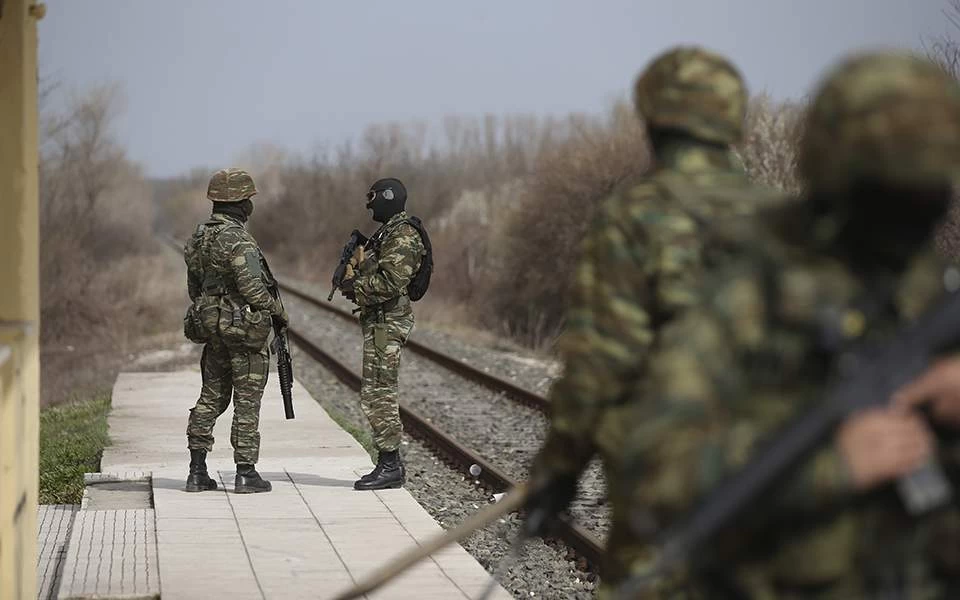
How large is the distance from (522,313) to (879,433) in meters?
30.5

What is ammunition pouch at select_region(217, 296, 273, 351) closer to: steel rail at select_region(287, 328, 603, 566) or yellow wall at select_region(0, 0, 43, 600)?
steel rail at select_region(287, 328, 603, 566)

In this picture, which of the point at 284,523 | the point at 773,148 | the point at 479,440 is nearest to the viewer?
the point at 284,523

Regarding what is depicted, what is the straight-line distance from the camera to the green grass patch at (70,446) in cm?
1148

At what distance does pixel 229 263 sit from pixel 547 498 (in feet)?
20.4

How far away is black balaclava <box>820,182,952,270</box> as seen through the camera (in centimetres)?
276

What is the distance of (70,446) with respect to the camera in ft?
44.1

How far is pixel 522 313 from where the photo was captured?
33.2 m

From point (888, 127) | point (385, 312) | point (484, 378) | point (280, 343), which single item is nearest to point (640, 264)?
point (888, 127)

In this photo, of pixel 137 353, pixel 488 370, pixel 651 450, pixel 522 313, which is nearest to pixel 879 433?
pixel 651 450

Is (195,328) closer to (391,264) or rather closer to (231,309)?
(231,309)

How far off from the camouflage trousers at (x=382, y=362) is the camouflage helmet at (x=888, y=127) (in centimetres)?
782

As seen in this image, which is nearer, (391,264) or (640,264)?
(640,264)

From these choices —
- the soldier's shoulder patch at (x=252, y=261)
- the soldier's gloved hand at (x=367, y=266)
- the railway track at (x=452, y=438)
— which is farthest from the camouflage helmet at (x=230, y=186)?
the railway track at (x=452, y=438)

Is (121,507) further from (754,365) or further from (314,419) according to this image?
(754,365)
